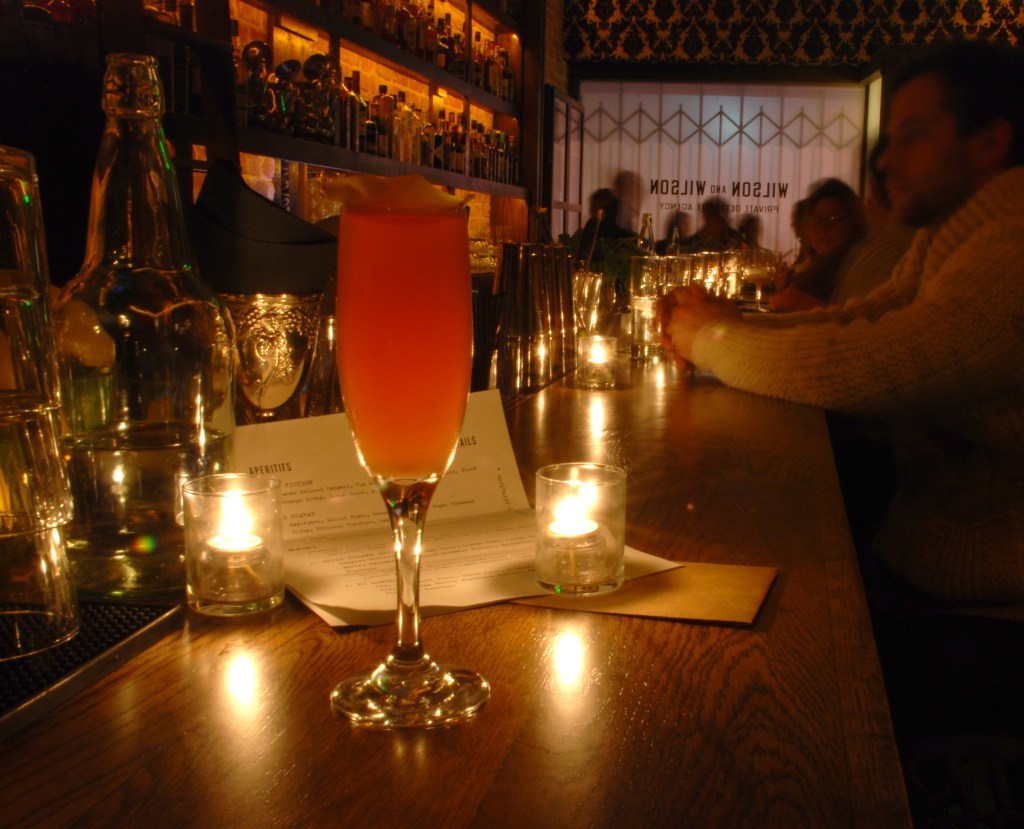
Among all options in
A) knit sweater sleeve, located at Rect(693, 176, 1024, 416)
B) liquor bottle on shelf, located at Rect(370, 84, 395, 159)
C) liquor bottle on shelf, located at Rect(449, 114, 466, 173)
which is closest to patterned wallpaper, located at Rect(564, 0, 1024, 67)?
liquor bottle on shelf, located at Rect(449, 114, 466, 173)

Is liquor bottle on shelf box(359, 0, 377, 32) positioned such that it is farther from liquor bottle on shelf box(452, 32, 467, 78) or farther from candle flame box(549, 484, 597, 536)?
candle flame box(549, 484, 597, 536)

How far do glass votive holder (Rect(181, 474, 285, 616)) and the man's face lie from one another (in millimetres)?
1831

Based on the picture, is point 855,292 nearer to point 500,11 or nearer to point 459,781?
point 459,781

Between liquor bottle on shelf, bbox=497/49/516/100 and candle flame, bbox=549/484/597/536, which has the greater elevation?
liquor bottle on shelf, bbox=497/49/516/100

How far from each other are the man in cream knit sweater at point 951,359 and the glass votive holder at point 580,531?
3.01 feet

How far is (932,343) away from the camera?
1432 millimetres

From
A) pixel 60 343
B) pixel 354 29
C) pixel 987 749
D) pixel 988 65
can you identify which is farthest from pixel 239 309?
pixel 354 29

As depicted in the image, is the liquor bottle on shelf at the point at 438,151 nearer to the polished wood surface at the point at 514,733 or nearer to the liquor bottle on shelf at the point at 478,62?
the liquor bottle on shelf at the point at 478,62

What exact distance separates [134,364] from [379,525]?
223 millimetres

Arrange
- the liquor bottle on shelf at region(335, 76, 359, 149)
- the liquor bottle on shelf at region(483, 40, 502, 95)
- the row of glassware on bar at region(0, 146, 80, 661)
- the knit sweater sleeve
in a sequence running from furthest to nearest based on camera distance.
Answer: the liquor bottle on shelf at region(483, 40, 502, 95) → the liquor bottle on shelf at region(335, 76, 359, 149) → the knit sweater sleeve → the row of glassware on bar at region(0, 146, 80, 661)

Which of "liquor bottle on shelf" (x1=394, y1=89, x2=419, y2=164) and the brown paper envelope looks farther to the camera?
"liquor bottle on shelf" (x1=394, y1=89, x2=419, y2=164)

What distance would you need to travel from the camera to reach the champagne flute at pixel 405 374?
0.50 metres

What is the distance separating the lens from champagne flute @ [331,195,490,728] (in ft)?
1.64

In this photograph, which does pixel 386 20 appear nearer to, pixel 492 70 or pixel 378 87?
pixel 378 87
